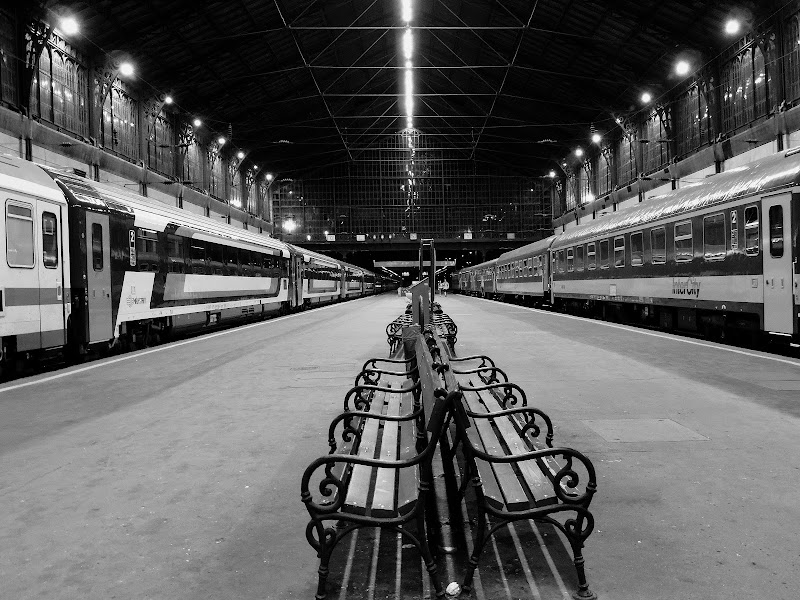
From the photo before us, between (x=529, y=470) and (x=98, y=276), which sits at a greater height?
(x=98, y=276)

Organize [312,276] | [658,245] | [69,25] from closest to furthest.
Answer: [658,245]
[69,25]
[312,276]

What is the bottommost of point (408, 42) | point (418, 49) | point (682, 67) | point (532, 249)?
point (532, 249)

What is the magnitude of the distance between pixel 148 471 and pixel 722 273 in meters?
12.5

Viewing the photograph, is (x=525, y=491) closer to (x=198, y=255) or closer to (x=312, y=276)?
(x=198, y=255)

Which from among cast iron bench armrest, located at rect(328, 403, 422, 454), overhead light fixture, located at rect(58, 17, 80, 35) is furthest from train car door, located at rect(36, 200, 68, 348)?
overhead light fixture, located at rect(58, 17, 80, 35)

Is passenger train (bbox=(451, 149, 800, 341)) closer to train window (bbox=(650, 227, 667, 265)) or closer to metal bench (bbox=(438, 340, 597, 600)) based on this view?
train window (bbox=(650, 227, 667, 265))

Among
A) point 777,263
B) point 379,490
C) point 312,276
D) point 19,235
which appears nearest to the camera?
point 379,490

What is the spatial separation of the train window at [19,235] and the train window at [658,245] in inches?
573

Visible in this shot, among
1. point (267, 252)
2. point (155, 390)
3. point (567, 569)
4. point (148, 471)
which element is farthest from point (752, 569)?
point (267, 252)

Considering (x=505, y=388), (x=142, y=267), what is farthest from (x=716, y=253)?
(x=142, y=267)

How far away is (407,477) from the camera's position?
149 inches

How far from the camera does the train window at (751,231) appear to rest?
493 inches

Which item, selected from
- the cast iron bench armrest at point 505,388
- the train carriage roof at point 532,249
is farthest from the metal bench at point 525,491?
the train carriage roof at point 532,249

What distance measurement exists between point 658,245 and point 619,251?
3283 mm
